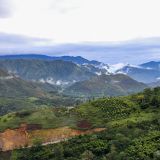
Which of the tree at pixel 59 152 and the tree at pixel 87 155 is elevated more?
the tree at pixel 87 155

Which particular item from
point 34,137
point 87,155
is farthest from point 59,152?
point 34,137

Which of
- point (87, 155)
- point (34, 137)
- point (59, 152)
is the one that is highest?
point (87, 155)

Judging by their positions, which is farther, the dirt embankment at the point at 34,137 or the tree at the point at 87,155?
the dirt embankment at the point at 34,137

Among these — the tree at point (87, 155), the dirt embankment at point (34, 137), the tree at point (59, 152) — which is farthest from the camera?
the dirt embankment at point (34, 137)

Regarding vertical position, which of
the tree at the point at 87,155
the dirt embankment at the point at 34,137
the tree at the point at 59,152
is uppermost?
the tree at the point at 87,155

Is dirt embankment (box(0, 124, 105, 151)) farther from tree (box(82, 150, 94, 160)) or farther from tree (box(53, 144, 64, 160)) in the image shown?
tree (box(82, 150, 94, 160))

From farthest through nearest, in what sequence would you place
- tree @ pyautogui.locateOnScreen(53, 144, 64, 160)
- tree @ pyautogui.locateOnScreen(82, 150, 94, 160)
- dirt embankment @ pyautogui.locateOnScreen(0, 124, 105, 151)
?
dirt embankment @ pyautogui.locateOnScreen(0, 124, 105, 151)
tree @ pyautogui.locateOnScreen(53, 144, 64, 160)
tree @ pyautogui.locateOnScreen(82, 150, 94, 160)

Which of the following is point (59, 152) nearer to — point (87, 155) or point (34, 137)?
point (87, 155)

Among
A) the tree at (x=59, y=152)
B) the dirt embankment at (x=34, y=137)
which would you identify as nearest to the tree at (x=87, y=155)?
the tree at (x=59, y=152)

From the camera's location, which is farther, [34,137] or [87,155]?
[34,137]

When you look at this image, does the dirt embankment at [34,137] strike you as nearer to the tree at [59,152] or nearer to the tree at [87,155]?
the tree at [59,152]

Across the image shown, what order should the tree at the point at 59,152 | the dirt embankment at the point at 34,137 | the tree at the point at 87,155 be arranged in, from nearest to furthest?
the tree at the point at 87,155 → the tree at the point at 59,152 → the dirt embankment at the point at 34,137

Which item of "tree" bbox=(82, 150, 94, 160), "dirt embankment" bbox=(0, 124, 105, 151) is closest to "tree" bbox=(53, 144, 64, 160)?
"tree" bbox=(82, 150, 94, 160)
